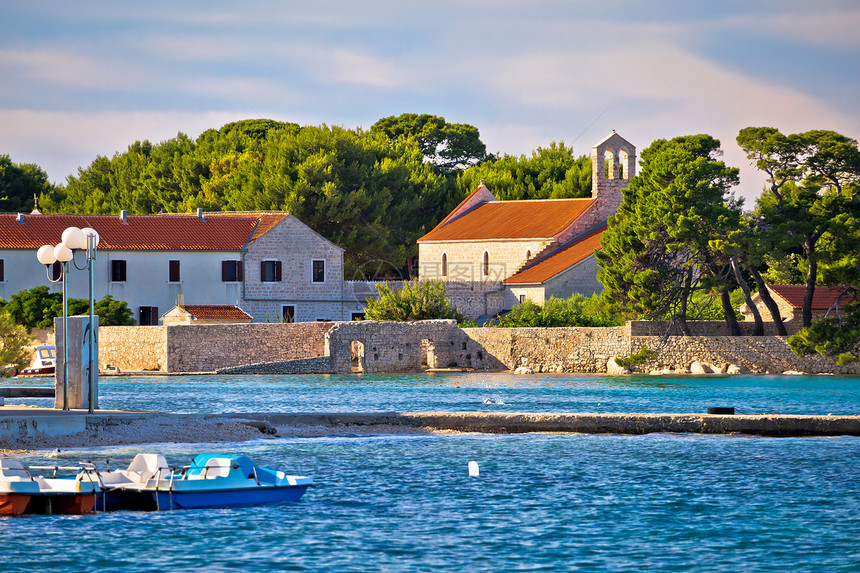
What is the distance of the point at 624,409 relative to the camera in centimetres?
3128

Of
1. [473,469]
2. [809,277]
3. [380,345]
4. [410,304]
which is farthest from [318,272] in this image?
[473,469]

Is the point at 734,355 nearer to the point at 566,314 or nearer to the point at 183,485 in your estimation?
the point at 566,314

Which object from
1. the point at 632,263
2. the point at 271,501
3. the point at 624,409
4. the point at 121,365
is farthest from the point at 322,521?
the point at 121,365

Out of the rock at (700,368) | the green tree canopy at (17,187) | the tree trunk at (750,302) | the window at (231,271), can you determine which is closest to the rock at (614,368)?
the rock at (700,368)

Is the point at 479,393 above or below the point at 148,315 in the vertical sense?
below

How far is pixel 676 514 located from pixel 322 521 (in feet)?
16.7

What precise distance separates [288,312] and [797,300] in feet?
77.7

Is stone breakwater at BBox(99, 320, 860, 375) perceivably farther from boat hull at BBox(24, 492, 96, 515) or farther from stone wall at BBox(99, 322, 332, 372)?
boat hull at BBox(24, 492, 96, 515)

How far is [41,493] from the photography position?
15.6m

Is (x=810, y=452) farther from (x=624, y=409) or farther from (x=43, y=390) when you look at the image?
(x=43, y=390)

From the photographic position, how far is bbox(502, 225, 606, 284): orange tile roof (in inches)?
2144

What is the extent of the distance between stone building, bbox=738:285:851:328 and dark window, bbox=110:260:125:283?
1102 inches

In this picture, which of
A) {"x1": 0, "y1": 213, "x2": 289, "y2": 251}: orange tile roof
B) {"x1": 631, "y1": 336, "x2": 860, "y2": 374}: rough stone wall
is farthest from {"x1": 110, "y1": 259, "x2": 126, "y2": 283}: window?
{"x1": 631, "y1": 336, "x2": 860, "y2": 374}: rough stone wall

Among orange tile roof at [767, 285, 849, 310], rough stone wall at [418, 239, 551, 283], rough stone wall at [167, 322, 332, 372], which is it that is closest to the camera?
orange tile roof at [767, 285, 849, 310]
